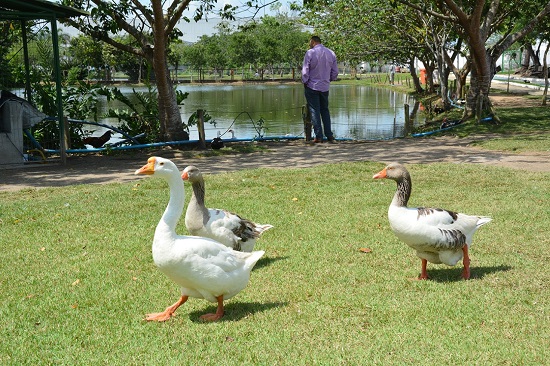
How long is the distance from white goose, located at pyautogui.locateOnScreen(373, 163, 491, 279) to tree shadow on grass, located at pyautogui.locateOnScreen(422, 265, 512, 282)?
0.10 m

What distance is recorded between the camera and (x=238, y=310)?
5000 millimetres

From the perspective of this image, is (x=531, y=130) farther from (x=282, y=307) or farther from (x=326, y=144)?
(x=282, y=307)

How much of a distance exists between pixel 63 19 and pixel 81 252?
8945 millimetres

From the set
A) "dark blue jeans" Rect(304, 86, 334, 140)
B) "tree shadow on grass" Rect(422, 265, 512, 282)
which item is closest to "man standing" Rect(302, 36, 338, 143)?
"dark blue jeans" Rect(304, 86, 334, 140)

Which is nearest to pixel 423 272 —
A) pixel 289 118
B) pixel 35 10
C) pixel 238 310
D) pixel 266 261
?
pixel 266 261

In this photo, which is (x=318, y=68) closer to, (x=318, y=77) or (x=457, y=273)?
(x=318, y=77)

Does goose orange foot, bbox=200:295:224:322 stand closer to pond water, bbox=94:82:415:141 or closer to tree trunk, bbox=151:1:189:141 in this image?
tree trunk, bbox=151:1:189:141

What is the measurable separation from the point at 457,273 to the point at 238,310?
214 cm

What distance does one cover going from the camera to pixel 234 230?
5.96 m

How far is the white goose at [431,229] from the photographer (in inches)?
212

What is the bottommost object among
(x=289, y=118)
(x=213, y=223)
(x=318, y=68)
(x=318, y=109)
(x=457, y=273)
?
(x=457, y=273)

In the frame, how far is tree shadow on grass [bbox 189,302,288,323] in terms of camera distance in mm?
4859

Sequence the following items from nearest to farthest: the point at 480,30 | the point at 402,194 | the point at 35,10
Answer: the point at 402,194 < the point at 35,10 < the point at 480,30

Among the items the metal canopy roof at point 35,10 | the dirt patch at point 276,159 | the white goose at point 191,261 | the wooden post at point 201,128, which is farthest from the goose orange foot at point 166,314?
the wooden post at point 201,128
